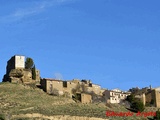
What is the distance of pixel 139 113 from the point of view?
269 feet

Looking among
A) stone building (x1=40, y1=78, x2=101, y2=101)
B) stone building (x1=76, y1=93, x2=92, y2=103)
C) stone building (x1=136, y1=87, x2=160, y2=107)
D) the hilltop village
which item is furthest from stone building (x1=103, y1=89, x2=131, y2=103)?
stone building (x1=76, y1=93, x2=92, y2=103)

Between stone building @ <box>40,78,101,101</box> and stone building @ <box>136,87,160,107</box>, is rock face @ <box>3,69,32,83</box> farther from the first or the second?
stone building @ <box>136,87,160,107</box>

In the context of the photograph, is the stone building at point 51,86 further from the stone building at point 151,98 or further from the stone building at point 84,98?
the stone building at point 151,98

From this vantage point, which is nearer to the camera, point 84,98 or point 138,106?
point 84,98

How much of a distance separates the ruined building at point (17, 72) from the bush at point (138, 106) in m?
15.4

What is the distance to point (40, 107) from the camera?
236 ft

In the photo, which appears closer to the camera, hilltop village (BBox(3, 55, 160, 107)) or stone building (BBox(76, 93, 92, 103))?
stone building (BBox(76, 93, 92, 103))

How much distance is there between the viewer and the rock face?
3278 inches

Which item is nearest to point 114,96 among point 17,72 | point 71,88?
point 71,88

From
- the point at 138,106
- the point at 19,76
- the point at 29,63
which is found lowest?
the point at 138,106

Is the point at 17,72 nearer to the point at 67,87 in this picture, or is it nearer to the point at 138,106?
the point at 67,87

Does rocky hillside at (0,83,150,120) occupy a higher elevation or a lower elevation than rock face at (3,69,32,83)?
lower

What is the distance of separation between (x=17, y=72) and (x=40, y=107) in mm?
13473

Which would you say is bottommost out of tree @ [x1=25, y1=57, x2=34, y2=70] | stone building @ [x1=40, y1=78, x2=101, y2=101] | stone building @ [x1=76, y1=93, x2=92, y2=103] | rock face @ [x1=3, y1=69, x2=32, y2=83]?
stone building @ [x1=76, y1=93, x2=92, y2=103]
